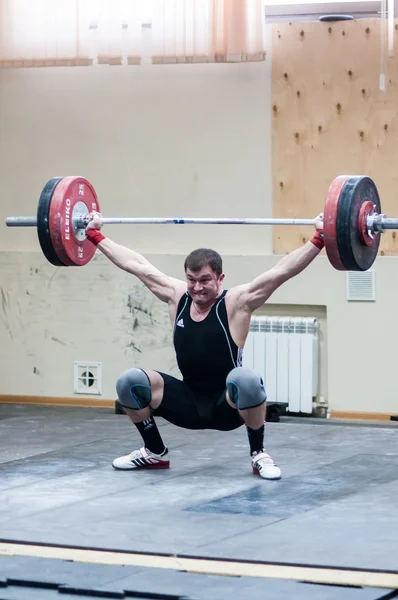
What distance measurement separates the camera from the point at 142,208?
648 cm

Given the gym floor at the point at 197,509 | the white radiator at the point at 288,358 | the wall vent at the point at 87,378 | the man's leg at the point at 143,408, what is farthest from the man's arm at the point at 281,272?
the wall vent at the point at 87,378

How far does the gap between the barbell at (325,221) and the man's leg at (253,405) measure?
57 cm

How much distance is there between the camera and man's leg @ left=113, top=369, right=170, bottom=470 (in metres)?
4.43

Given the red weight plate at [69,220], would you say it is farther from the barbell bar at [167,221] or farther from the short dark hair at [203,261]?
the short dark hair at [203,261]

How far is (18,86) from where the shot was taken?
21.9ft

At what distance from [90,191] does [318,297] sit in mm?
1749

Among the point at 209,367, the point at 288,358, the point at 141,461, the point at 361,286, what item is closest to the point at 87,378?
the point at 288,358

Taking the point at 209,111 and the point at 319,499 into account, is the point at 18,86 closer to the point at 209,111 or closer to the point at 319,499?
the point at 209,111

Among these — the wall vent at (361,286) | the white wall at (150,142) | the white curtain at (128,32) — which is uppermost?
the white curtain at (128,32)

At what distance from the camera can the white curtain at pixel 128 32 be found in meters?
6.09

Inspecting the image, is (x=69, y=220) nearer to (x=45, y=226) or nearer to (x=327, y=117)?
(x=45, y=226)

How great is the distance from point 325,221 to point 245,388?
73 centimetres

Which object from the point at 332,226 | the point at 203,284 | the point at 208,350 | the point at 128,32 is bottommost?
the point at 208,350

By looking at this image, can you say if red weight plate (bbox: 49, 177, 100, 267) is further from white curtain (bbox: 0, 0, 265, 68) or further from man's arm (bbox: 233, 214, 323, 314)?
white curtain (bbox: 0, 0, 265, 68)
